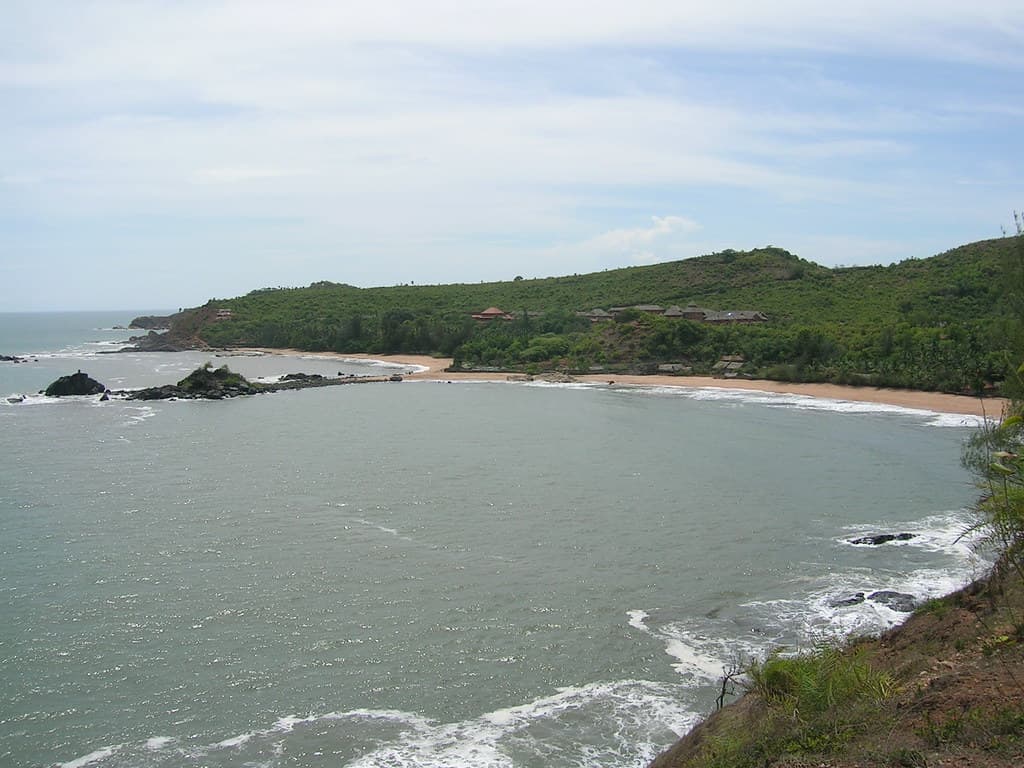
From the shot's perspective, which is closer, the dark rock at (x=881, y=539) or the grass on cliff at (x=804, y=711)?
the grass on cliff at (x=804, y=711)

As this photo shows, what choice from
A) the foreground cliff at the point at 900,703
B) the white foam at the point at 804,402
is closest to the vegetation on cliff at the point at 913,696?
the foreground cliff at the point at 900,703

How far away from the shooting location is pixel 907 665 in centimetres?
1169

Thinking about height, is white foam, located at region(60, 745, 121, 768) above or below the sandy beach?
below

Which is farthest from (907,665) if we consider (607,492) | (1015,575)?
(607,492)

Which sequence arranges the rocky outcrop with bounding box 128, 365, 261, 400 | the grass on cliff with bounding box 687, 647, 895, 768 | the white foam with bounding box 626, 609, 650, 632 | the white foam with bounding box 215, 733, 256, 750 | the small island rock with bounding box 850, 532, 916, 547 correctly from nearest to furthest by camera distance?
the grass on cliff with bounding box 687, 647, 895, 768 < the white foam with bounding box 215, 733, 256, 750 < the white foam with bounding box 626, 609, 650, 632 < the small island rock with bounding box 850, 532, 916, 547 < the rocky outcrop with bounding box 128, 365, 261, 400

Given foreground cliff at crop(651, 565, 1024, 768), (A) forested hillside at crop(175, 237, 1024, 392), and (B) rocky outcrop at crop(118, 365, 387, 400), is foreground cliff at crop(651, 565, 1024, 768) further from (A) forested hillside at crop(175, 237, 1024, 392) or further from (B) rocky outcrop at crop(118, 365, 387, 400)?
(B) rocky outcrop at crop(118, 365, 387, 400)

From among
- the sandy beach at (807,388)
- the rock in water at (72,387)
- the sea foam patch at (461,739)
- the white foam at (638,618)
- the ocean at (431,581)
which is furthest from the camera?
the rock in water at (72,387)

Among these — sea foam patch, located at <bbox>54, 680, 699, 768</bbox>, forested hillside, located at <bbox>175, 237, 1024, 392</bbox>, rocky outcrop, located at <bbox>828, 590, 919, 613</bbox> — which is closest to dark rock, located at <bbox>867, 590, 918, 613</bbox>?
rocky outcrop, located at <bbox>828, 590, 919, 613</bbox>

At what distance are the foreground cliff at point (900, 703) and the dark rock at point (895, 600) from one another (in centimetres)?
445

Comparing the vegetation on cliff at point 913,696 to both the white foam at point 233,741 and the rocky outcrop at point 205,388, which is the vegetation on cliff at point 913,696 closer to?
A: the white foam at point 233,741

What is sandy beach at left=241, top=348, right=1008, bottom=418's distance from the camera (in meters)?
50.6

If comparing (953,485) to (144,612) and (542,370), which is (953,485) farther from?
(542,370)

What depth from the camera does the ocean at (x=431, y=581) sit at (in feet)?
47.8

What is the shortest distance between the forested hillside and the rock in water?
3276 cm
